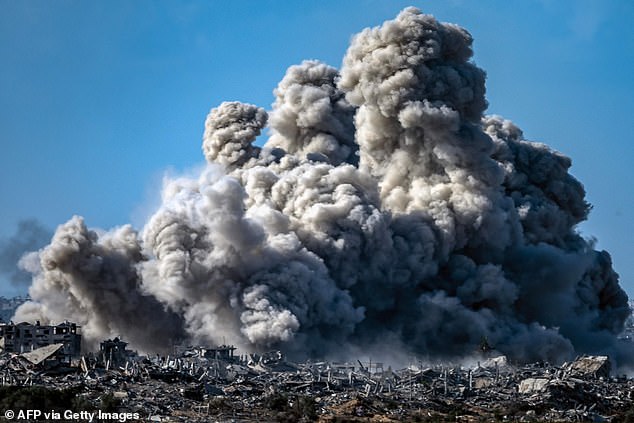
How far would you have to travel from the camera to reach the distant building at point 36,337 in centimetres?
8275

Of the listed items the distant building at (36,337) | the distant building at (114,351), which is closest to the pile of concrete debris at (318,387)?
the distant building at (114,351)

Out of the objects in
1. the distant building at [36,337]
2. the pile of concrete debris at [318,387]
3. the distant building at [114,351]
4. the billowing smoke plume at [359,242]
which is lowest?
the pile of concrete debris at [318,387]

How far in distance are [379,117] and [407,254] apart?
9454 mm

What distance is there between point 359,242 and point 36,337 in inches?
766

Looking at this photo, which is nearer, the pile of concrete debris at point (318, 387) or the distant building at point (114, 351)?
the pile of concrete debris at point (318, 387)

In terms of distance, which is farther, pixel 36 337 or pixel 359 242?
pixel 359 242

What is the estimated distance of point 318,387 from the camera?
232ft

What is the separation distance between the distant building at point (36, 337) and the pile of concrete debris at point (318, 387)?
3954mm

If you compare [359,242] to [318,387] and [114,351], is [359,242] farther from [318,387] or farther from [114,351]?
[318,387]

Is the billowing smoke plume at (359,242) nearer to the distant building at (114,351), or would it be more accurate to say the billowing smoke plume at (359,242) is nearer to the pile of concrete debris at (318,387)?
the pile of concrete debris at (318,387)

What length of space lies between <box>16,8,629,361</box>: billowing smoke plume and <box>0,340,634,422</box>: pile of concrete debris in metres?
4.85

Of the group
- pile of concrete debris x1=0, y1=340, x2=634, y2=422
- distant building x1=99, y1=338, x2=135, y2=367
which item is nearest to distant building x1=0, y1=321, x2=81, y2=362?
distant building x1=99, y1=338, x2=135, y2=367

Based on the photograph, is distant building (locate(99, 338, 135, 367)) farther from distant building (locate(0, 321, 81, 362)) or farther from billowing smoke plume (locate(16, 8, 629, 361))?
billowing smoke plume (locate(16, 8, 629, 361))

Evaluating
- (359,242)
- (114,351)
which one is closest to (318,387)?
(114,351)
